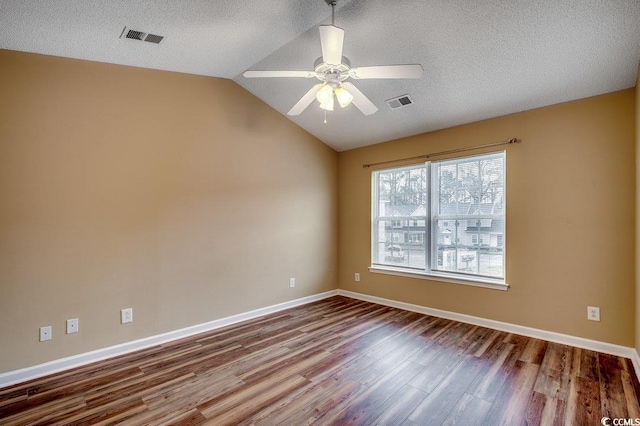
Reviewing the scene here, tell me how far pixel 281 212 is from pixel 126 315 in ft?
7.02

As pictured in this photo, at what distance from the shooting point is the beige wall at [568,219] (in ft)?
9.24

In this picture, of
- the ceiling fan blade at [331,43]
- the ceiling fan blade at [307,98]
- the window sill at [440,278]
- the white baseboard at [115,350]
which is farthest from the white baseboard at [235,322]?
the ceiling fan blade at [331,43]

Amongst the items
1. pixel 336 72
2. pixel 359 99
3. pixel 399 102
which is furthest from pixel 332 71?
pixel 399 102

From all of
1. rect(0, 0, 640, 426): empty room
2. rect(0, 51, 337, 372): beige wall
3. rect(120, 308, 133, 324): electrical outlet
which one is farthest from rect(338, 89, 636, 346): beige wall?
rect(120, 308, 133, 324): electrical outlet

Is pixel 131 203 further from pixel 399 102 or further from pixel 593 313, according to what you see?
pixel 593 313

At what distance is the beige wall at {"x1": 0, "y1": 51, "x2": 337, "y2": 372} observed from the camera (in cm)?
249

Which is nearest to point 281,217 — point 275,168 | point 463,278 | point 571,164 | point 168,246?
point 275,168

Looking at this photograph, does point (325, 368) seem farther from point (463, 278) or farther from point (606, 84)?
point (606, 84)

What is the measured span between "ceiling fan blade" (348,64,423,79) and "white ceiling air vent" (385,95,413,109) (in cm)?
133

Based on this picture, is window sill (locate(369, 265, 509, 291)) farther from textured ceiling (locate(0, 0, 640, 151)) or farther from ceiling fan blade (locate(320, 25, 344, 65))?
ceiling fan blade (locate(320, 25, 344, 65))

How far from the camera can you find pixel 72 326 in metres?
2.69

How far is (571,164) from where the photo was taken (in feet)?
10.0

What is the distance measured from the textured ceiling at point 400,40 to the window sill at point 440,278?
1.93 meters

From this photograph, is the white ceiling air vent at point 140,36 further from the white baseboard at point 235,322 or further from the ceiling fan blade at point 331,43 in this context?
the white baseboard at point 235,322
